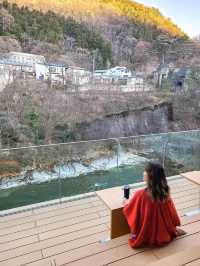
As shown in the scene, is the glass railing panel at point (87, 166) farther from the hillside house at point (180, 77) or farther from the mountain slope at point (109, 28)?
the mountain slope at point (109, 28)

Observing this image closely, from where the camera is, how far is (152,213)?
6.15 ft

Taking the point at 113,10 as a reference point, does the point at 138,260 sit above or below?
below

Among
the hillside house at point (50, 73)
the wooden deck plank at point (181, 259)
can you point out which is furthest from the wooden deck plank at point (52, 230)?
the hillside house at point (50, 73)

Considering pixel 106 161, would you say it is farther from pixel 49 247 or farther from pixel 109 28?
pixel 109 28

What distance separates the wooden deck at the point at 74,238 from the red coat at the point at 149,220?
0.08 metres

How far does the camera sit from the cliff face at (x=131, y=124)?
14.3 meters

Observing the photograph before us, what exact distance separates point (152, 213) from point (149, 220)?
→ 62 millimetres

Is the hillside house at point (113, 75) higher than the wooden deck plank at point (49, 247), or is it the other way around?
the hillside house at point (113, 75)

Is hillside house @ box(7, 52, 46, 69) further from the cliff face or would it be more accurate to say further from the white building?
the cliff face

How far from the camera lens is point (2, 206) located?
3.26 metres

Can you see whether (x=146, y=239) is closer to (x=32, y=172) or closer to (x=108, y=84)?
(x=32, y=172)

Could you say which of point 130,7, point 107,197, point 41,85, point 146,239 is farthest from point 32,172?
point 130,7

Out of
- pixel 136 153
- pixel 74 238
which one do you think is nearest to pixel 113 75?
pixel 136 153

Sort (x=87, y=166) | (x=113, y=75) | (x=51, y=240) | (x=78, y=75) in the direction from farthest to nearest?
(x=113, y=75) < (x=78, y=75) < (x=87, y=166) < (x=51, y=240)
